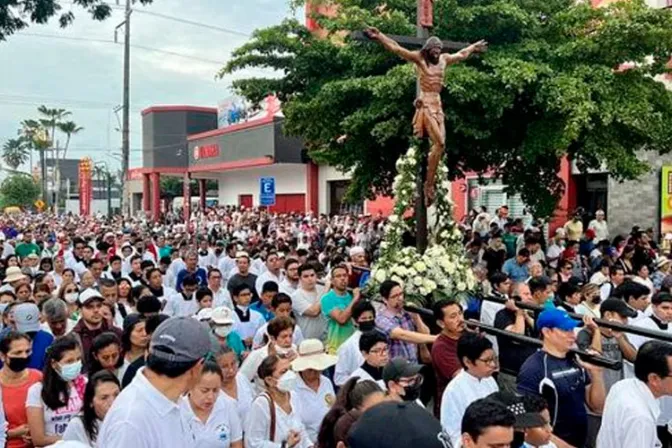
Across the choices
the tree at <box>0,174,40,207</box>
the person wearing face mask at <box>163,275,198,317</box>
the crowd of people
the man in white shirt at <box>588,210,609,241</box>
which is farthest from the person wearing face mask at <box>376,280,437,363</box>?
the tree at <box>0,174,40,207</box>

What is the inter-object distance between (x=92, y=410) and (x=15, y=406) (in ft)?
3.18

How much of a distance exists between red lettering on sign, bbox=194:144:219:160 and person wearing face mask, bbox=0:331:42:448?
32.2 metres

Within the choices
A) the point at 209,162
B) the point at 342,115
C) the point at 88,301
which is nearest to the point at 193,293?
the point at 88,301

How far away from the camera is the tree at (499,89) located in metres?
12.0

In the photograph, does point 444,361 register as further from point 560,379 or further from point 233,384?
point 233,384

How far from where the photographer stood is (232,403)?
15.1ft

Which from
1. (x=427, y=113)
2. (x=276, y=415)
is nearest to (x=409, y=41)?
(x=427, y=113)

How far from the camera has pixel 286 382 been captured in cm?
450

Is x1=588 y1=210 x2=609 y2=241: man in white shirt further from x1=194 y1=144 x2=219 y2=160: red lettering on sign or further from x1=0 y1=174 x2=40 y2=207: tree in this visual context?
x1=0 y1=174 x2=40 y2=207: tree

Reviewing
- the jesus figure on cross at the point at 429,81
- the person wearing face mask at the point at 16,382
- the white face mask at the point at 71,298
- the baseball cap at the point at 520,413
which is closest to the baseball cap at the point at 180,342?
the baseball cap at the point at 520,413

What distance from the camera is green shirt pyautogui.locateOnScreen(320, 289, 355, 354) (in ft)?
23.4

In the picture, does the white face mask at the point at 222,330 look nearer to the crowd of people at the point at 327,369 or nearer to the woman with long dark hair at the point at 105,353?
the crowd of people at the point at 327,369

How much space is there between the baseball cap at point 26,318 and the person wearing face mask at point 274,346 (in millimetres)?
2089

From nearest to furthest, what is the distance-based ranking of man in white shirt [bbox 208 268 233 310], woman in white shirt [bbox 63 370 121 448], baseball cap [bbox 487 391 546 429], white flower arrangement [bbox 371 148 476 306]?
baseball cap [bbox 487 391 546 429] < woman in white shirt [bbox 63 370 121 448] < white flower arrangement [bbox 371 148 476 306] < man in white shirt [bbox 208 268 233 310]
